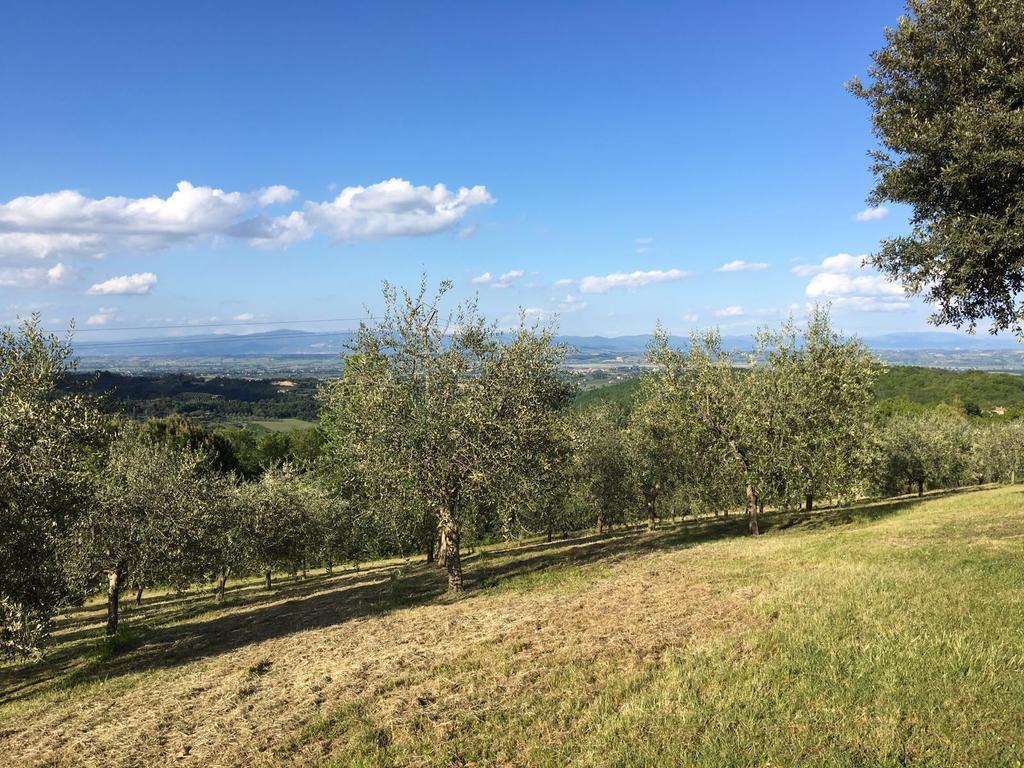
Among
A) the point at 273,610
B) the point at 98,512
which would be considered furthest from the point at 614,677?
the point at 273,610

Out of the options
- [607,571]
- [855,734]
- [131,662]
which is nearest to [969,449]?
[607,571]

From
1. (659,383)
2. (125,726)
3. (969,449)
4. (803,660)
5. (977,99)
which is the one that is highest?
(977,99)

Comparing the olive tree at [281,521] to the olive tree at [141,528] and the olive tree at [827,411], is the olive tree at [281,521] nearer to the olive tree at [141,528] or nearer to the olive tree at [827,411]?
the olive tree at [141,528]

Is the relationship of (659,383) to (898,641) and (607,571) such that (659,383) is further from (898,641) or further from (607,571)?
(898,641)

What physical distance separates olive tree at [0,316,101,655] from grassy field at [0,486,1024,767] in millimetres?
2953

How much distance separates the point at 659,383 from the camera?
36.7 metres

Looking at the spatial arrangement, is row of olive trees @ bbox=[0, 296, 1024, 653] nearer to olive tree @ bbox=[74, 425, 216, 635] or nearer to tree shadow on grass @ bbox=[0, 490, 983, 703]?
olive tree @ bbox=[74, 425, 216, 635]

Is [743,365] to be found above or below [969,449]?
above

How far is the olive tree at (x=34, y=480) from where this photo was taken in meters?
16.0

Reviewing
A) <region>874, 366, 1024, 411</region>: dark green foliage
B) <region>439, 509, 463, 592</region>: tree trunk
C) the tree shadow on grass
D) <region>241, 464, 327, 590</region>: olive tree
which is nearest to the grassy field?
the tree shadow on grass

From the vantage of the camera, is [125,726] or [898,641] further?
[125,726]

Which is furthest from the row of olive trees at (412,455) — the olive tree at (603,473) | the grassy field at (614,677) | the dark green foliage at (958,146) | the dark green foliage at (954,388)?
the dark green foliage at (954,388)

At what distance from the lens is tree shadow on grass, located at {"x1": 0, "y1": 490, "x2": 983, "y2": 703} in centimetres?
2078

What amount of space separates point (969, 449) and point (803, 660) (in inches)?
3293
